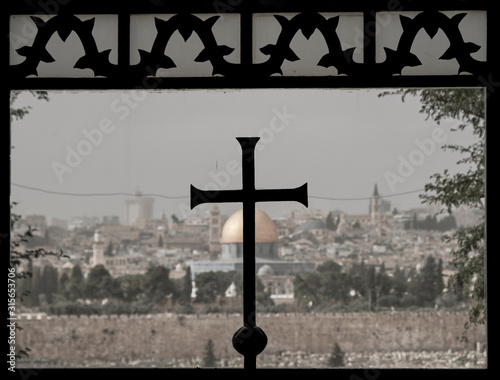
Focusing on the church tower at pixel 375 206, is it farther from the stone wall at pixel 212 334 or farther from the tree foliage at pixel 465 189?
the tree foliage at pixel 465 189

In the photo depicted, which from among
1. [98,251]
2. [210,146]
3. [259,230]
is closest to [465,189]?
[210,146]

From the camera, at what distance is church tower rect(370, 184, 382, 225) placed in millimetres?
22297

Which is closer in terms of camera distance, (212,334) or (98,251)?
(212,334)

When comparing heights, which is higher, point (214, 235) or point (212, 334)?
point (214, 235)

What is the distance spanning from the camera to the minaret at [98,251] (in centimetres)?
2320

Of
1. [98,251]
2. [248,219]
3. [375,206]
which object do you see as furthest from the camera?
[98,251]

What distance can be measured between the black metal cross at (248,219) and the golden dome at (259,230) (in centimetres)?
1848

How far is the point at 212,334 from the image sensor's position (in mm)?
21719

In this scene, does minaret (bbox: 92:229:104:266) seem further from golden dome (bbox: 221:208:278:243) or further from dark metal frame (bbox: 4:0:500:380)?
dark metal frame (bbox: 4:0:500:380)

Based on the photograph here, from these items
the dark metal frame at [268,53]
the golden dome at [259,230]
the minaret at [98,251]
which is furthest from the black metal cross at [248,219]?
the minaret at [98,251]

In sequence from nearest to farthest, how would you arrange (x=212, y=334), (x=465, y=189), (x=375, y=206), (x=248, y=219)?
(x=248, y=219)
(x=465, y=189)
(x=212, y=334)
(x=375, y=206)

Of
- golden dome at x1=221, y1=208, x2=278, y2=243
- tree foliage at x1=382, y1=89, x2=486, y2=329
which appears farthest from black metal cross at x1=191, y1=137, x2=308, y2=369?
golden dome at x1=221, y1=208, x2=278, y2=243

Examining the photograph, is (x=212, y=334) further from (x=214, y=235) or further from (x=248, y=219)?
(x=248, y=219)

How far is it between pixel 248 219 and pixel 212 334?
2045cm
